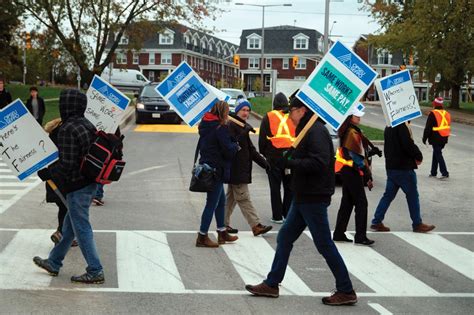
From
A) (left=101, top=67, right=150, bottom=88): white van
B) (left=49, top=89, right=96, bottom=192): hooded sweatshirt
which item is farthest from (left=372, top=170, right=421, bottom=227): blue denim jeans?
(left=101, top=67, right=150, bottom=88): white van

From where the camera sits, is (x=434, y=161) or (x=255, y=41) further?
(x=255, y=41)

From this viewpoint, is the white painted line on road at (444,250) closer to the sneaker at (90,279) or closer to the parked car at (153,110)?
the sneaker at (90,279)

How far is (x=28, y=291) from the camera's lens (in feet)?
22.7

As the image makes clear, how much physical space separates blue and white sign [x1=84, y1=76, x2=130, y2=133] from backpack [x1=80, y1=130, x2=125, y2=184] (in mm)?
2785

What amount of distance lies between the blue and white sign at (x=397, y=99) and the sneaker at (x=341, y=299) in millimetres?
4079

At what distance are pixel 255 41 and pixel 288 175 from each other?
101 m

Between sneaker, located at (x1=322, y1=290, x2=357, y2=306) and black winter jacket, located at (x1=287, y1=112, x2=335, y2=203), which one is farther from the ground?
black winter jacket, located at (x1=287, y1=112, x2=335, y2=203)

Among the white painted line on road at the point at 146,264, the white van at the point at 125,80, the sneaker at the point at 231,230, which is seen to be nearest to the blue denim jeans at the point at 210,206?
the white painted line on road at the point at 146,264

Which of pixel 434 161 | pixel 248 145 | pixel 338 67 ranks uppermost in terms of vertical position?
pixel 338 67

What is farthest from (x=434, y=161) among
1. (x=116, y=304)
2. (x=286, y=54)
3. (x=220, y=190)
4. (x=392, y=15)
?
(x=286, y=54)

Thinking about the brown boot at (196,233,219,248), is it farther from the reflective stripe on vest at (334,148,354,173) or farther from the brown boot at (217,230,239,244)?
the reflective stripe on vest at (334,148,354,173)

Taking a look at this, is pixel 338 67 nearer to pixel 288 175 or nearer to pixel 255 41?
pixel 288 175

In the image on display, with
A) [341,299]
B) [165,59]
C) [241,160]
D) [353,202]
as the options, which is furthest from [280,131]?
[165,59]

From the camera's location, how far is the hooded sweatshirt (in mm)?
7035
